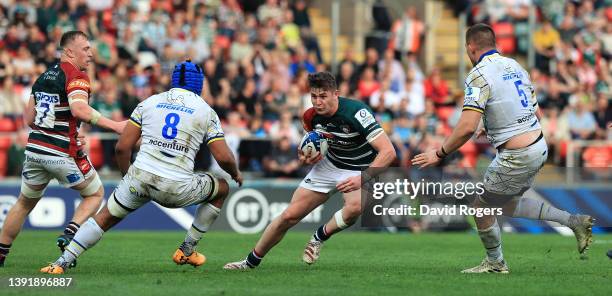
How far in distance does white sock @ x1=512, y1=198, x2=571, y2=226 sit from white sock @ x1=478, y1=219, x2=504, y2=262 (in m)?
0.33

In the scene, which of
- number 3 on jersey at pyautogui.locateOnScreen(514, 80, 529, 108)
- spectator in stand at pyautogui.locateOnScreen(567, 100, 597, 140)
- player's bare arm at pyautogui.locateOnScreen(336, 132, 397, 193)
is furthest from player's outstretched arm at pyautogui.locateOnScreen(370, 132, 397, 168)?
spectator in stand at pyautogui.locateOnScreen(567, 100, 597, 140)

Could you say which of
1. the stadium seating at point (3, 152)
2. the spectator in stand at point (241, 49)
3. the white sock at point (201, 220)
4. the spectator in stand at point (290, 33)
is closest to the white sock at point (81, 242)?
the white sock at point (201, 220)

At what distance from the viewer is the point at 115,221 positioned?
11.7m

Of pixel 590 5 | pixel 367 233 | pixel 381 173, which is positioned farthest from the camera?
pixel 590 5

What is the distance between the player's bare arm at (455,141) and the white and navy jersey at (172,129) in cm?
203

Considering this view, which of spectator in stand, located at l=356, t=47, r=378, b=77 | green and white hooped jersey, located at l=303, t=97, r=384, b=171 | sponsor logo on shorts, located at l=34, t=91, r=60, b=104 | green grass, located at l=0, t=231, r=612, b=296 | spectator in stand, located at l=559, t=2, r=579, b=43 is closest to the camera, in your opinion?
green grass, located at l=0, t=231, r=612, b=296

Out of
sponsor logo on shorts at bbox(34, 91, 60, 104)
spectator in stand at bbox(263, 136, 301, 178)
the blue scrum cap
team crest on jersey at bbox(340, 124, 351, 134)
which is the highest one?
the blue scrum cap

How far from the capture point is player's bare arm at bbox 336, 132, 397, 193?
1184 cm

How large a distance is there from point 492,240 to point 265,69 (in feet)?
45.0

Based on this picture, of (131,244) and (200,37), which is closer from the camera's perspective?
(131,244)

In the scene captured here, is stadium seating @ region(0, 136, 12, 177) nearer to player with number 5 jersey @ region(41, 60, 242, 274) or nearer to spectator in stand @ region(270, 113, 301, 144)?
spectator in stand @ region(270, 113, 301, 144)

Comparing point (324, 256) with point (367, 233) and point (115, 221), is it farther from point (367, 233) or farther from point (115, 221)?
point (367, 233)

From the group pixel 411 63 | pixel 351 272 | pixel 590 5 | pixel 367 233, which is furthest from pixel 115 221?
pixel 590 5

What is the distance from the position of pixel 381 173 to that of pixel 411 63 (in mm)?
14510
